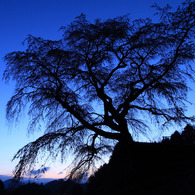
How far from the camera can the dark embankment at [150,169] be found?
586cm

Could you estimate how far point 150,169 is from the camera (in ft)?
23.5

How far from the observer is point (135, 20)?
340 inches

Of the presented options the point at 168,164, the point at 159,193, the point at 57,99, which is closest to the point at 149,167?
the point at 168,164

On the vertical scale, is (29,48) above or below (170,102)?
above

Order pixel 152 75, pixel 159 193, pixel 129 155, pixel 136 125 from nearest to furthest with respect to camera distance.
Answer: pixel 159 193 < pixel 129 155 < pixel 152 75 < pixel 136 125

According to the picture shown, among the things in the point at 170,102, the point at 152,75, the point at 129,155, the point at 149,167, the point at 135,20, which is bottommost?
the point at 149,167

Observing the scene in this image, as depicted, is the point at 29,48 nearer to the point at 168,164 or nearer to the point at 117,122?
the point at 117,122

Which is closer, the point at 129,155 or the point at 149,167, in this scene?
the point at 149,167

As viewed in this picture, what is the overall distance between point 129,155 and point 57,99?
397 cm

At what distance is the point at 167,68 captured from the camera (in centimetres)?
857

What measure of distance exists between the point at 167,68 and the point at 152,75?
2.51ft

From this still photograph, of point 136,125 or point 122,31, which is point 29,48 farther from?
point 136,125

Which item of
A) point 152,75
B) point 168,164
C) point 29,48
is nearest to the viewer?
point 168,164

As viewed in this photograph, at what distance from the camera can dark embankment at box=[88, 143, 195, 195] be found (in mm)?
5865
